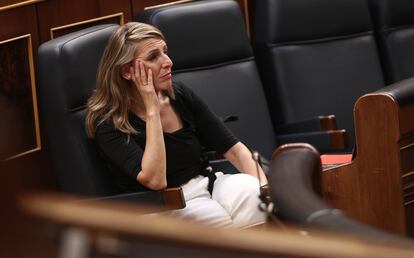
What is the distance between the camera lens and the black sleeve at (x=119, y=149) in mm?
1764

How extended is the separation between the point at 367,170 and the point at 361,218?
10 centimetres

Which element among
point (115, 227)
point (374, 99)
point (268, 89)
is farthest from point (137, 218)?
point (268, 89)

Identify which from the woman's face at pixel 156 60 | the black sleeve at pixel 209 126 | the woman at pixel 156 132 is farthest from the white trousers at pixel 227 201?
the woman's face at pixel 156 60

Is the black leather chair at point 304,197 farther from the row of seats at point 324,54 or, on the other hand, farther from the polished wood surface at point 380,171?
the row of seats at point 324,54

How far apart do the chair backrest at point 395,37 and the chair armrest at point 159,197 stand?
3.85ft

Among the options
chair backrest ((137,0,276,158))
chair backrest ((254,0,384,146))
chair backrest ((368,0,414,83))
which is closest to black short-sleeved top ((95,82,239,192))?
chair backrest ((137,0,276,158))

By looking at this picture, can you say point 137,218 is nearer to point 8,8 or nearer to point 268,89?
point 8,8

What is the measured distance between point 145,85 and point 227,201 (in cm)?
32

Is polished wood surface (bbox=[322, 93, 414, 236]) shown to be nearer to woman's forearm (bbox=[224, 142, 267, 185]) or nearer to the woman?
the woman

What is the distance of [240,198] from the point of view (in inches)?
70.2

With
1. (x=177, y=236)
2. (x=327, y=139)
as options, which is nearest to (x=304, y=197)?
(x=177, y=236)

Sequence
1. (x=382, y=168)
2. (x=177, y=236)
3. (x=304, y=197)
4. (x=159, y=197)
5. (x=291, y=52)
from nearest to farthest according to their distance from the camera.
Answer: (x=177, y=236)
(x=304, y=197)
(x=382, y=168)
(x=159, y=197)
(x=291, y=52)

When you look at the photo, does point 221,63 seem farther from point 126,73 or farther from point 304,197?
point 304,197

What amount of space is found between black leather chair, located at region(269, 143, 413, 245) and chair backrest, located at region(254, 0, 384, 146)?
5.17 ft
